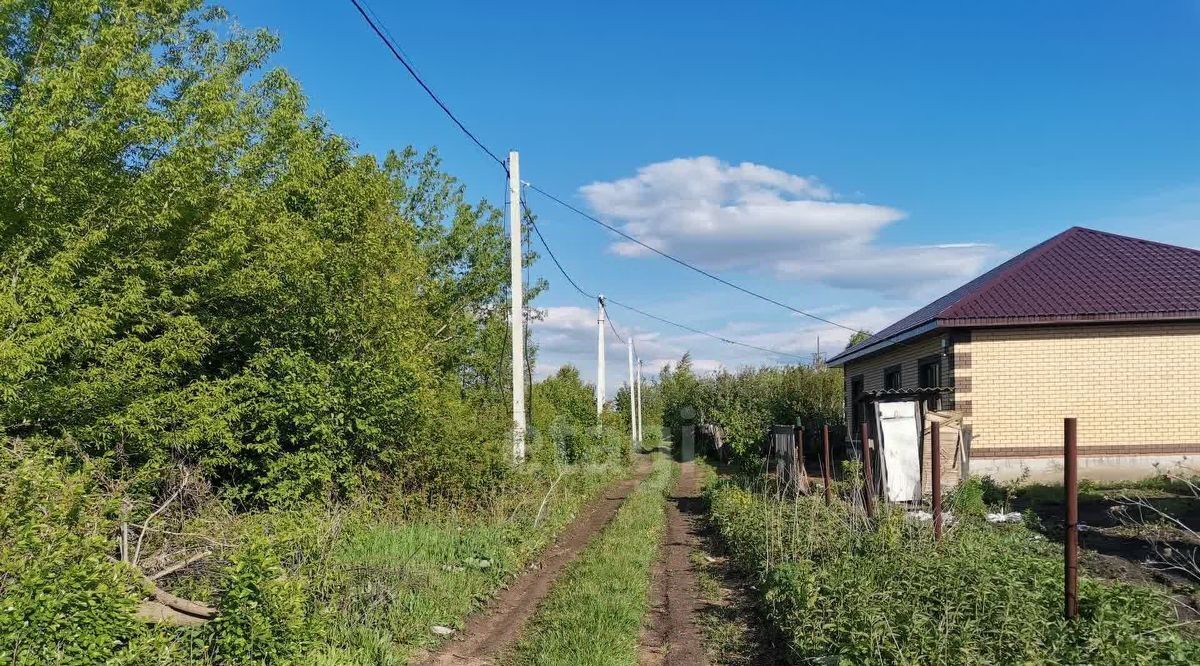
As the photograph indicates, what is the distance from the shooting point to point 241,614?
4797 mm

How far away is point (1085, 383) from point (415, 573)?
13.0 m

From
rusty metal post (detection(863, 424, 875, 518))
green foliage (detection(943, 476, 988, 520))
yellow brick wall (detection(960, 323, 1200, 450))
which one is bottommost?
green foliage (detection(943, 476, 988, 520))

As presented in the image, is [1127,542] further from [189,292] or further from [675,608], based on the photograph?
[189,292]

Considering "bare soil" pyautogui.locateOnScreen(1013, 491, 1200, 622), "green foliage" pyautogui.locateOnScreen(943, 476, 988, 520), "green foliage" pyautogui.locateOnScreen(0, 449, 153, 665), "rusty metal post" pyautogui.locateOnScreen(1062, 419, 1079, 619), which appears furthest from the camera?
"green foliage" pyautogui.locateOnScreen(943, 476, 988, 520)

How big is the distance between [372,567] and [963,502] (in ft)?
24.4

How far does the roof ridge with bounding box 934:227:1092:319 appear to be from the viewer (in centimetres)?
1497

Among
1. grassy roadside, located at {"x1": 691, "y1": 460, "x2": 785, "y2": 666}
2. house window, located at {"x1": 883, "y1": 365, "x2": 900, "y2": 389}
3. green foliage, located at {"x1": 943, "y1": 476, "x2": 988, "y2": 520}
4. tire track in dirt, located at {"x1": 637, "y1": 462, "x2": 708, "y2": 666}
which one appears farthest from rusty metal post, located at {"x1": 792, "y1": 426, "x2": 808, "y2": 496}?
house window, located at {"x1": 883, "y1": 365, "x2": 900, "y2": 389}

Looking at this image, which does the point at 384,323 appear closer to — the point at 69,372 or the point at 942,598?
the point at 69,372

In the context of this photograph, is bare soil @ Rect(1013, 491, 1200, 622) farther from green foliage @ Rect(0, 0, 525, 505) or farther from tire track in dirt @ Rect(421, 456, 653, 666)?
green foliage @ Rect(0, 0, 525, 505)

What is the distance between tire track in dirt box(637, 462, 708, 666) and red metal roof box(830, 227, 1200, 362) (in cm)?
680

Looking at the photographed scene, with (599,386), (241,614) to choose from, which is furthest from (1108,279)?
(599,386)

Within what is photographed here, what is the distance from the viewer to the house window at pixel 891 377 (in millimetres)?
18444

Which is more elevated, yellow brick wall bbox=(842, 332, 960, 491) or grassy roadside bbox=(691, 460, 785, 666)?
yellow brick wall bbox=(842, 332, 960, 491)

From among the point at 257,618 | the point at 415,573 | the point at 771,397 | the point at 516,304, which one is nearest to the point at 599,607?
the point at 415,573
